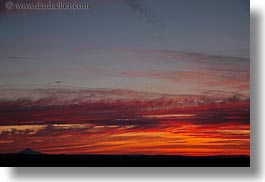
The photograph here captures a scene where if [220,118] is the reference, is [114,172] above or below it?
below

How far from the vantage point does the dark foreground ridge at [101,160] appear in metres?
1.87

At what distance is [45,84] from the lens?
1880 millimetres

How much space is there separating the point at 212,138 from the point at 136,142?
36 centimetres

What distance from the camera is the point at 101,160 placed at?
1.88 m

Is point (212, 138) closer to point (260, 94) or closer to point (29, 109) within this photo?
point (260, 94)

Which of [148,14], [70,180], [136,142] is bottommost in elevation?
[70,180]

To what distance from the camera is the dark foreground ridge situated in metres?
1.87

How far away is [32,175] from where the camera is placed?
1.93m

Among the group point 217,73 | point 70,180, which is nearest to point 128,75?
point 217,73

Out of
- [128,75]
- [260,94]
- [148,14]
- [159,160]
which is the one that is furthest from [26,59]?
[260,94]

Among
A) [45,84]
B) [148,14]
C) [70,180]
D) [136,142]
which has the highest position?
[148,14]

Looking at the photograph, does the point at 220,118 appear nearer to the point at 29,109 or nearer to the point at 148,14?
the point at 148,14

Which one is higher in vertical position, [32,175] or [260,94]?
[260,94]

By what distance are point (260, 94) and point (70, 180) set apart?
0.99 m
